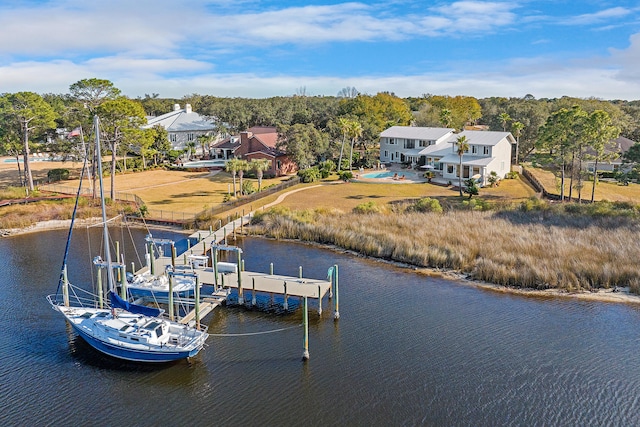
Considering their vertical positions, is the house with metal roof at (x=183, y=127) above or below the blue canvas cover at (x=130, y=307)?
above

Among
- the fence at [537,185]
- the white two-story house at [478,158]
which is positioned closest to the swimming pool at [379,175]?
the white two-story house at [478,158]

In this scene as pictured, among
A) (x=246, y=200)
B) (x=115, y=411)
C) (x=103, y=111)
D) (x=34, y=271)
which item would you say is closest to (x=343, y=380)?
(x=115, y=411)

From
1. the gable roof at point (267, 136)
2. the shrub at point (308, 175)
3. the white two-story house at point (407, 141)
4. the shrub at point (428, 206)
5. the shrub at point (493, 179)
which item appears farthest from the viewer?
the white two-story house at point (407, 141)

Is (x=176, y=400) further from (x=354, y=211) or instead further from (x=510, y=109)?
(x=510, y=109)

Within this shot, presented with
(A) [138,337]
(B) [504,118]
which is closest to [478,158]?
(B) [504,118]

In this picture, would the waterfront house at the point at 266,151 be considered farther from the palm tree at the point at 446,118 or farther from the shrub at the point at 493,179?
the palm tree at the point at 446,118

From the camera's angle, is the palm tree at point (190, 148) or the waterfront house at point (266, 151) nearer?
the waterfront house at point (266, 151)
